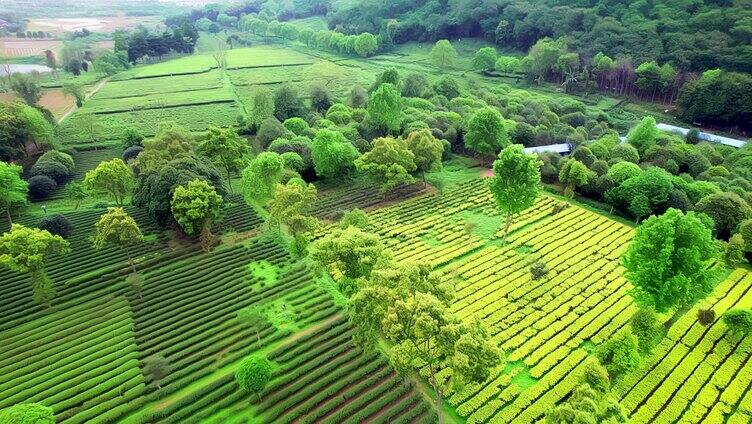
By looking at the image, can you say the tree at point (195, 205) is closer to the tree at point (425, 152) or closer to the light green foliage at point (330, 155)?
the light green foliage at point (330, 155)

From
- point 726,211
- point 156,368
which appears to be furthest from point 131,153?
point 726,211

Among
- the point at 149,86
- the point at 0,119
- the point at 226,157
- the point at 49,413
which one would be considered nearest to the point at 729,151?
the point at 226,157

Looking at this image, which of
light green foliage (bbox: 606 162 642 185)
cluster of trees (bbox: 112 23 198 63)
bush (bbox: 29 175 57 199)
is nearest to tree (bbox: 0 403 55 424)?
bush (bbox: 29 175 57 199)

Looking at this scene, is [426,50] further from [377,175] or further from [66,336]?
[66,336]

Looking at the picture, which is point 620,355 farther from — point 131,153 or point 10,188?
point 131,153

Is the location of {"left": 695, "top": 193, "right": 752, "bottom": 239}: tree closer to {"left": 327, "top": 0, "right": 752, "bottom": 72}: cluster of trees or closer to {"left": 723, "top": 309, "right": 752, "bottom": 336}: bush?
{"left": 723, "top": 309, "right": 752, "bottom": 336}: bush

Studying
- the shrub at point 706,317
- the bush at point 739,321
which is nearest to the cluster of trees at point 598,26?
the shrub at point 706,317
